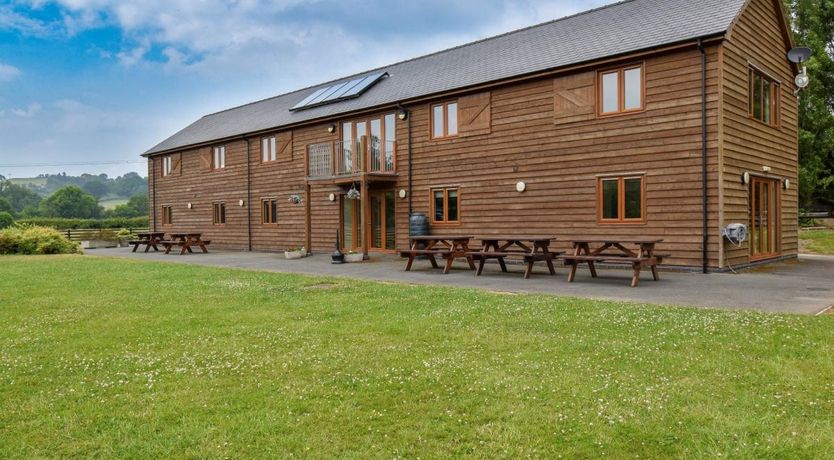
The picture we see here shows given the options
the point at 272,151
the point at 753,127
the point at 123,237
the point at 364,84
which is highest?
the point at 364,84

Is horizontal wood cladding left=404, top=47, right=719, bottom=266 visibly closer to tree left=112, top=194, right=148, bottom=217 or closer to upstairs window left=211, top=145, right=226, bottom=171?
upstairs window left=211, top=145, right=226, bottom=171

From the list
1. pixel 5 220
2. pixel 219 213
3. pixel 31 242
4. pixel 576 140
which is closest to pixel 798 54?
pixel 576 140

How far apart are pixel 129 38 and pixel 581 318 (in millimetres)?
39509

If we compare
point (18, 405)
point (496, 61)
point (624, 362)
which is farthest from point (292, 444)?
point (496, 61)

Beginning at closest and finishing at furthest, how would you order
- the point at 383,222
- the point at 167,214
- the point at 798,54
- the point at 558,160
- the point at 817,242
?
1. the point at 558,160
2. the point at 798,54
3. the point at 383,222
4. the point at 817,242
5. the point at 167,214

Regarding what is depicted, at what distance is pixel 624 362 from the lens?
4578 millimetres

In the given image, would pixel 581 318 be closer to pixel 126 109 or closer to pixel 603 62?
pixel 603 62

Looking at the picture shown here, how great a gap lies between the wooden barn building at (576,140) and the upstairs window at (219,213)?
3718mm

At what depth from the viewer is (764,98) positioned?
14055 mm

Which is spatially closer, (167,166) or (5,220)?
(167,166)

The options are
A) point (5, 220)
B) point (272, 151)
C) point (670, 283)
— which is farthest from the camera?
point (5, 220)

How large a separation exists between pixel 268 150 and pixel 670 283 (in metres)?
16.5

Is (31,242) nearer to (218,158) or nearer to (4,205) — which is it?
(218,158)

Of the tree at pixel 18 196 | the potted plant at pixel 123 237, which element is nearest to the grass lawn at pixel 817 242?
the potted plant at pixel 123 237
